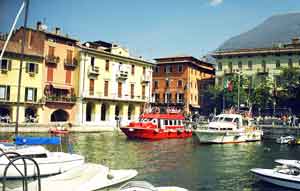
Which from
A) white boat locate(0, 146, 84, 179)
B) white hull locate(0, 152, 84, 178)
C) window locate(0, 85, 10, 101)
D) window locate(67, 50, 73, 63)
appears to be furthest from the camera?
window locate(67, 50, 73, 63)

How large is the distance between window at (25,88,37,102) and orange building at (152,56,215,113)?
27.9m

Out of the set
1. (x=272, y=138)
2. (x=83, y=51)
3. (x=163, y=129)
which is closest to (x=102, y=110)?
(x=83, y=51)

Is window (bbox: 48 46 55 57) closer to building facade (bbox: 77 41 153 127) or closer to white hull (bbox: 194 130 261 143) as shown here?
building facade (bbox: 77 41 153 127)

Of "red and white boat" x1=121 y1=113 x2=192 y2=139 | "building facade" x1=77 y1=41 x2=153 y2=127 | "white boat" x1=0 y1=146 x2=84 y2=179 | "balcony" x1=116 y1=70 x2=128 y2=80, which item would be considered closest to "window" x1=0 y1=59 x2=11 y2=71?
"building facade" x1=77 y1=41 x2=153 y2=127

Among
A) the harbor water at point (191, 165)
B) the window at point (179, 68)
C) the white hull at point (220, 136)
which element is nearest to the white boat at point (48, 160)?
the harbor water at point (191, 165)

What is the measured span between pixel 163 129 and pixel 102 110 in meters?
17.1

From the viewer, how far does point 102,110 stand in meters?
59.9

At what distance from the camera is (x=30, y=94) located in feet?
159

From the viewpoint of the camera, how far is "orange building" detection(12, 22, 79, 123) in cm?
5012

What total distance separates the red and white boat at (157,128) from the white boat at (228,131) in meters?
4.74

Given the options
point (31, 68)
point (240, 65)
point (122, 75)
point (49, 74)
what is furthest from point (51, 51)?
point (240, 65)

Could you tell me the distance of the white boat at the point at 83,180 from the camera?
1327 centimetres

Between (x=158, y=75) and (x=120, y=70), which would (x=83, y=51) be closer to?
(x=120, y=70)

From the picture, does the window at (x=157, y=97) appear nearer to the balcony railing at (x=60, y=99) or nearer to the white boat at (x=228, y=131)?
the balcony railing at (x=60, y=99)
